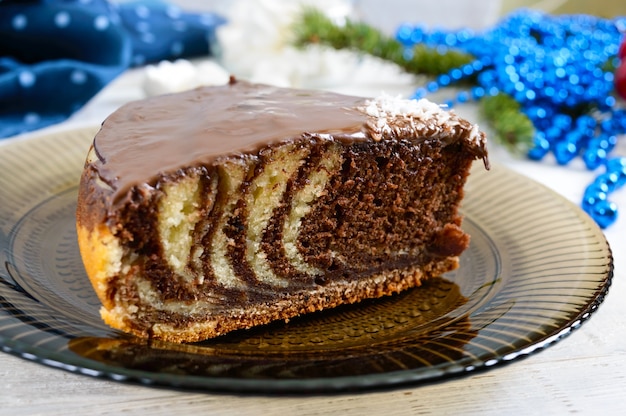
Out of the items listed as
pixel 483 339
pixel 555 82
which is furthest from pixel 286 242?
pixel 555 82

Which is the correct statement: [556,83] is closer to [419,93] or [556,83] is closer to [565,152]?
[565,152]

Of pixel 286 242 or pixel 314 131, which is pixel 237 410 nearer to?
pixel 286 242

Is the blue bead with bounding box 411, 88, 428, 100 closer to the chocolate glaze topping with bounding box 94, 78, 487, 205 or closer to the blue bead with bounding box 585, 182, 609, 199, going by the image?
the blue bead with bounding box 585, 182, 609, 199

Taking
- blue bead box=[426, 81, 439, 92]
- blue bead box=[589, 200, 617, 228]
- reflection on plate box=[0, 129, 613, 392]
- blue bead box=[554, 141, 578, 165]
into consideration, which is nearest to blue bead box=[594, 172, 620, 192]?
blue bead box=[589, 200, 617, 228]

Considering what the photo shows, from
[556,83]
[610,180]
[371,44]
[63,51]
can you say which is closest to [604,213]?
[610,180]

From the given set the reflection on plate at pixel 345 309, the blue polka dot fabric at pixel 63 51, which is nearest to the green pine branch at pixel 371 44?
the blue polka dot fabric at pixel 63 51

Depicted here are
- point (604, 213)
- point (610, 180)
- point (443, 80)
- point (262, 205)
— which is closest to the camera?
point (262, 205)
